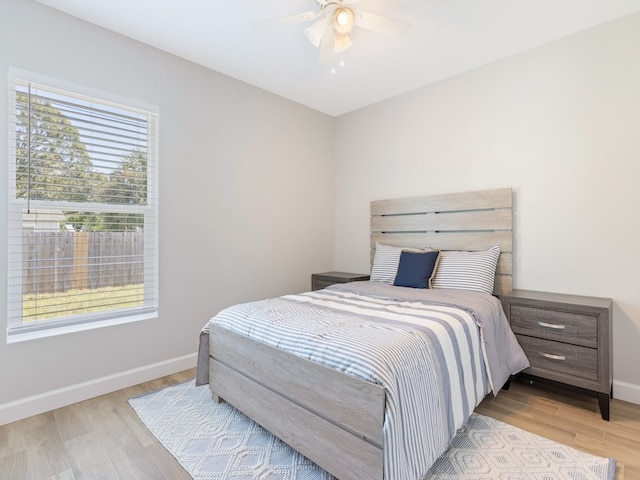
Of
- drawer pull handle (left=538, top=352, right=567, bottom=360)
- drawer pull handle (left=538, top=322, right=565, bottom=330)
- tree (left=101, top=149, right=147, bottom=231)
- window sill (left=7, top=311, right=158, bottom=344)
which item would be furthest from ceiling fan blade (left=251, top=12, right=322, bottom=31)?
drawer pull handle (left=538, top=352, right=567, bottom=360)

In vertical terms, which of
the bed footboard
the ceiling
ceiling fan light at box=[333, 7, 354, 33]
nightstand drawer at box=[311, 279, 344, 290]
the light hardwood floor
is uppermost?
the ceiling

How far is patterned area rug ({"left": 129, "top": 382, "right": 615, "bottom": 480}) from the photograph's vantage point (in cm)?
151

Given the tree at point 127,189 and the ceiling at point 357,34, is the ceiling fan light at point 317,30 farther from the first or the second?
the tree at point 127,189

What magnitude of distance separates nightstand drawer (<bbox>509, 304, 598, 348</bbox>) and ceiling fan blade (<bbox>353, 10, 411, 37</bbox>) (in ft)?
6.54

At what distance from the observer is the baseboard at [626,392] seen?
2189 millimetres

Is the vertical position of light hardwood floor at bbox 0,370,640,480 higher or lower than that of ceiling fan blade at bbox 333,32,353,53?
lower

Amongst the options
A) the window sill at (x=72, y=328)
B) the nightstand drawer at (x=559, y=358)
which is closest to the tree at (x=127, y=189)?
the window sill at (x=72, y=328)

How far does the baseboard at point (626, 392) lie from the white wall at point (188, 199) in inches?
108

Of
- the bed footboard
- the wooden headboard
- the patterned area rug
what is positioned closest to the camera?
the bed footboard

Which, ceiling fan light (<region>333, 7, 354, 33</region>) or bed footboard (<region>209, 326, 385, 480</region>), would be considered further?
ceiling fan light (<region>333, 7, 354, 33</region>)

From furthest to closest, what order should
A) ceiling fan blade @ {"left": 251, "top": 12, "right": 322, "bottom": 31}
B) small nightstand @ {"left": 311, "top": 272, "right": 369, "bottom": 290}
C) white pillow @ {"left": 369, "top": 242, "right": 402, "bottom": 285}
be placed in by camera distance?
small nightstand @ {"left": 311, "top": 272, "right": 369, "bottom": 290}
white pillow @ {"left": 369, "top": 242, "right": 402, "bottom": 285}
ceiling fan blade @ {"left": 251, "top": 12, "right": 322, "bottom": 31}

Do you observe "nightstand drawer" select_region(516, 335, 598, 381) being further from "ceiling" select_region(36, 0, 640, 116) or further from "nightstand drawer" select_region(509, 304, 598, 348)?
"ceiling" select_region(36, 0, 640, 116)

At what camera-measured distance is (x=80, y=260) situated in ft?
7.50

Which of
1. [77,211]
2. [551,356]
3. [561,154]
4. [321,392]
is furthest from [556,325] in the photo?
[77,211]
